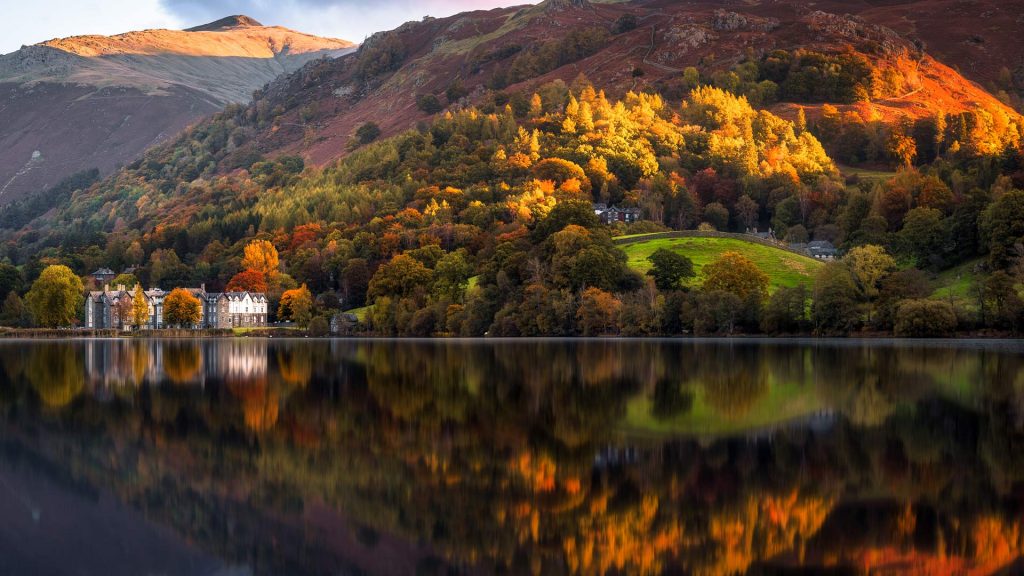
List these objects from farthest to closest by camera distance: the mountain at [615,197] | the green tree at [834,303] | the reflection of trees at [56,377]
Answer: the mountain at [615,197], the green tree at [834,303], the reflection of trees at [56,377]

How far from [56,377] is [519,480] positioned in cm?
2768

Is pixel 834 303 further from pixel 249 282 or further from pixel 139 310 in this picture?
pixel 139 310

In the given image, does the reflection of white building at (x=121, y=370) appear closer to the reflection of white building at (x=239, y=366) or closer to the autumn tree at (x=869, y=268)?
the reflection of white building at (x=239, y=366)

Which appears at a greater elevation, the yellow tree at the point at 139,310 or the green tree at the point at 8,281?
the green tree at the point at 8,281

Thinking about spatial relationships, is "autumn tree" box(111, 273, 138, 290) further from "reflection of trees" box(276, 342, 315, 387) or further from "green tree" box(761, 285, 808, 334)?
"green tree" box(761, 285, 808, 334)

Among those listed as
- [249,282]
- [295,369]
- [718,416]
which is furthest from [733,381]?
[249,282]

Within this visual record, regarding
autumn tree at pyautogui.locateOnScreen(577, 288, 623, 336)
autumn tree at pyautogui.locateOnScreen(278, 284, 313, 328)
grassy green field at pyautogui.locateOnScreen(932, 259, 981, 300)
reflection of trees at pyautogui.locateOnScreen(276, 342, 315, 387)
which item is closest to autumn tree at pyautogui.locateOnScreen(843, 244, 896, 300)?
grassy green field at pyautogui.locateOnScreen(932, 259, 981, 300)

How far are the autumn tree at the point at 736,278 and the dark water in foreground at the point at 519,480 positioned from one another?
5213 cm

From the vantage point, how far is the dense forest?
261ft

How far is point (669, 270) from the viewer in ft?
292

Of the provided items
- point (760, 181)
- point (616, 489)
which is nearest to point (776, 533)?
point (616, 489)

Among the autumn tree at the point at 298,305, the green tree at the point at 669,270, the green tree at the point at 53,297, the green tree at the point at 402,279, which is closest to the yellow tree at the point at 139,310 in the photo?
the green tree at the point at 53,297

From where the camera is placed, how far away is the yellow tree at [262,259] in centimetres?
13162

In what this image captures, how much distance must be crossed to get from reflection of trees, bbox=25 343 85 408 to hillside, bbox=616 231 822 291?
177ft
